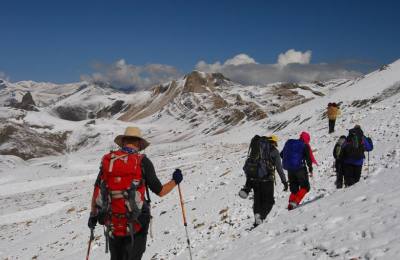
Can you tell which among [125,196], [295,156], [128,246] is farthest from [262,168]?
[125,196]

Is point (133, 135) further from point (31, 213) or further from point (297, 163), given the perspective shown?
point (31, 213)

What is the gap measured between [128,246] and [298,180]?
26.0 ft

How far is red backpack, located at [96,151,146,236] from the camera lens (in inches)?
310

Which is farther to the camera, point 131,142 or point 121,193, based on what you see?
point 131,142

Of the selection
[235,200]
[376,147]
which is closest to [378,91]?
[376,147]

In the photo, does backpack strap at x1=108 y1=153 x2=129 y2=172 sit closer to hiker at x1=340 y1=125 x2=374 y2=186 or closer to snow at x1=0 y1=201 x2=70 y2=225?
hiker at x1=340 y1=125 x2=374 y2=186

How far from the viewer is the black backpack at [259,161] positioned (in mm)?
13297

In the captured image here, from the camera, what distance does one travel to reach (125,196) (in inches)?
311

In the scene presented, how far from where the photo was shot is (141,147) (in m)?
8.41

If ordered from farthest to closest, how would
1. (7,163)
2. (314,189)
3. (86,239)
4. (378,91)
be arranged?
(7,163) < (378,91) < (86,239) < (314,189)

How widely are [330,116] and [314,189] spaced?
1822 cm

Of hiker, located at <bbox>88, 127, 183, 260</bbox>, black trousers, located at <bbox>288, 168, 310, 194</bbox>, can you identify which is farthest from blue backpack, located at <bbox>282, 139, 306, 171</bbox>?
hiker, located at <bbox>88, 127, 183, 260</bbox>

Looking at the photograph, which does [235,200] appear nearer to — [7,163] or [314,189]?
[314,189]

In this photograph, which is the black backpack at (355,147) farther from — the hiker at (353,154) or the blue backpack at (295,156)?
the blue backpack at (295,156)
